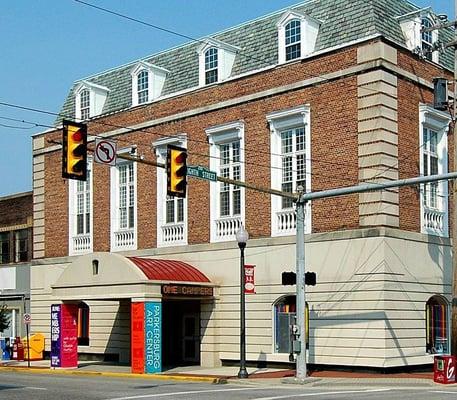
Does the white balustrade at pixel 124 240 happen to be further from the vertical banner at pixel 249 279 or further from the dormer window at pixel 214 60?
the vertical banner at pixel 249 279

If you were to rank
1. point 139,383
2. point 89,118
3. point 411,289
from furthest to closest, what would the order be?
point 89,118 < point 411,289 < point 139,383

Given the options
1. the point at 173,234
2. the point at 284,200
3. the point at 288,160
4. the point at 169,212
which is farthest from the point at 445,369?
the point at 169,212

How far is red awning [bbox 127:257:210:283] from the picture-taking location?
105 feet

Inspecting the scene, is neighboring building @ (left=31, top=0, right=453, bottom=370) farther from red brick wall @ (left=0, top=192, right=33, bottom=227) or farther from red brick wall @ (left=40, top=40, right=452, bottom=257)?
red brick wall @ (left=0, top=192, right=33, bottom=227)

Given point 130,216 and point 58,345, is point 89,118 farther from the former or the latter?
point 58,345

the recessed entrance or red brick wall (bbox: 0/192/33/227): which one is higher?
red brick wall (bbox: 0/192/33/227)

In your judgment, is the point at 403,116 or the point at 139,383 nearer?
the point at 139,383

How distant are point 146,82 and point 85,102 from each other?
4379 millimetres

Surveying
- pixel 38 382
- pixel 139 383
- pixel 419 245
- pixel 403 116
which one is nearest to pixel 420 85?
pixel 403 116

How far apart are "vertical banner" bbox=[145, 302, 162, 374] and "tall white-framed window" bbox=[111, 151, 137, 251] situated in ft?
20.7

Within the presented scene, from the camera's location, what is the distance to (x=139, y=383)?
27438mm

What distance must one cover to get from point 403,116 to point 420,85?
5.47 ft

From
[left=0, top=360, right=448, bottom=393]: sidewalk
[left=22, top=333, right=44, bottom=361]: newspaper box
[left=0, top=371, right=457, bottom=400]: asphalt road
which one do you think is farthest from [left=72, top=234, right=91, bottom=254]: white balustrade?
[left=0, top=371, right=457, bottom=400]: asphalt road

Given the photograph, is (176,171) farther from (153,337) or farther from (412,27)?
(412,27)
